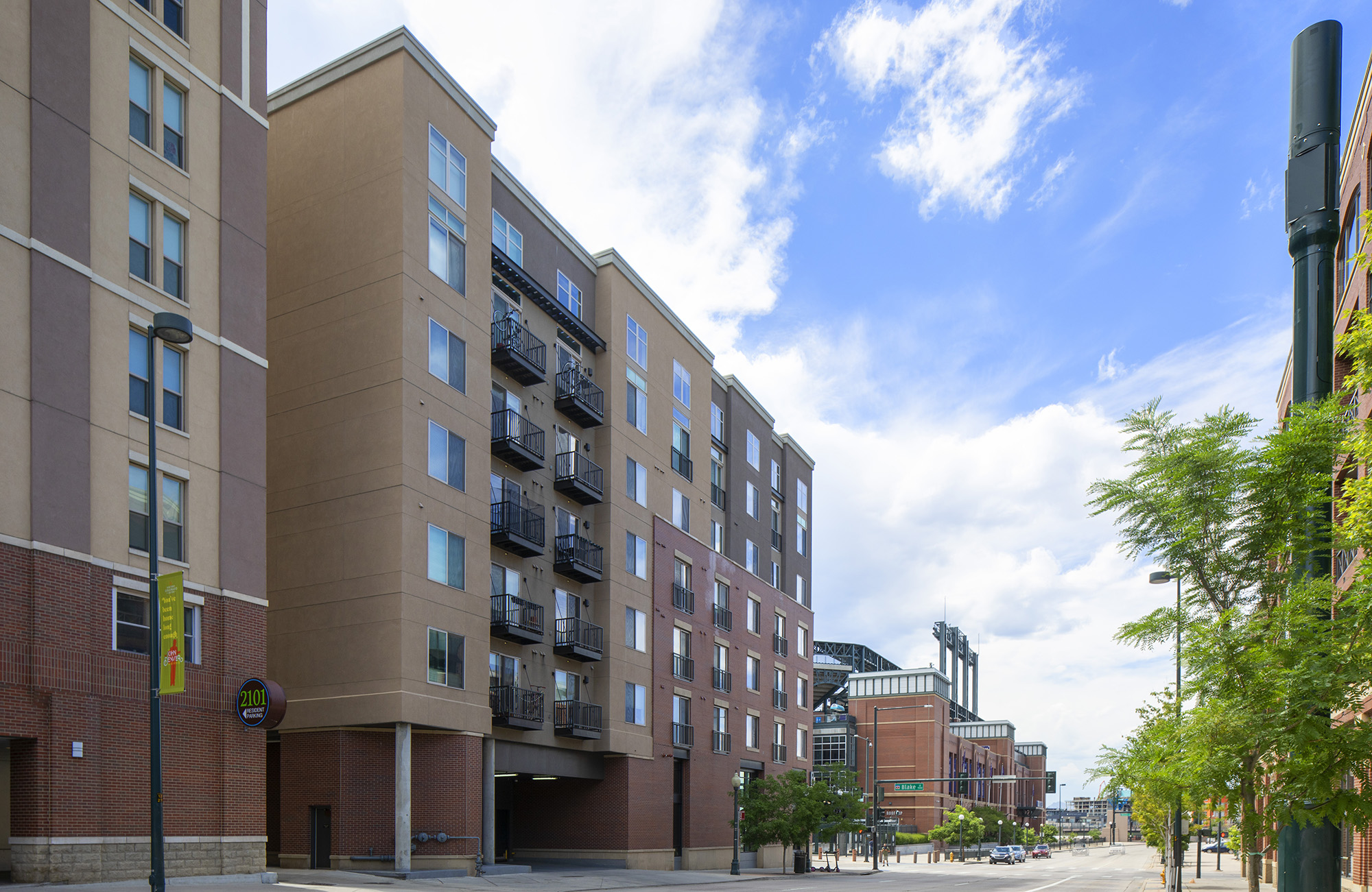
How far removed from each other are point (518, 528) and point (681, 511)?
1532cm

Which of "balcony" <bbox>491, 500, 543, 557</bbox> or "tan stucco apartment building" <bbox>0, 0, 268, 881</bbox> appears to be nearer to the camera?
"tan stucco apartment building" <bbox>0, 0, 268, 881</bbox>

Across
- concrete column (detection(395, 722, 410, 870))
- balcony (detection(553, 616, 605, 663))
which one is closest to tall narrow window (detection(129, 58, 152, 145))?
concrete column (detection(395, 722, 410, 870))

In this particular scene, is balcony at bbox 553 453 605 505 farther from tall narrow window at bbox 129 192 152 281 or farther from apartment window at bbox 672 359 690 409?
tall narrow window at bbox 129 192 152 281

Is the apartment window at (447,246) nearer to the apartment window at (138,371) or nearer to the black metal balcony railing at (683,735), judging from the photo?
the apartment window at (138,371)

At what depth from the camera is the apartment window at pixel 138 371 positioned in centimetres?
2638

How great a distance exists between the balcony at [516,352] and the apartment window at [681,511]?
42.4 ft

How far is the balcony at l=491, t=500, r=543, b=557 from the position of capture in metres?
38.7

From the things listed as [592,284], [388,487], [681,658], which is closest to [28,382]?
[388,487]

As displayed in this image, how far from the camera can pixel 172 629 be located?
20500mm

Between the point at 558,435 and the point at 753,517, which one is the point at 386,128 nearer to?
the point at 558,435

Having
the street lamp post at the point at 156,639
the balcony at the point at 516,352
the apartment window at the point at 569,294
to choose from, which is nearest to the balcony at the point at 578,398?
the balcony at the point at 516,352

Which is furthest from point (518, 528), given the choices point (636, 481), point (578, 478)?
point (636, 481)

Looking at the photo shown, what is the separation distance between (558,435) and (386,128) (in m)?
14.2

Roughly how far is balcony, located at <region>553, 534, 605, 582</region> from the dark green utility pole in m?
37.3
